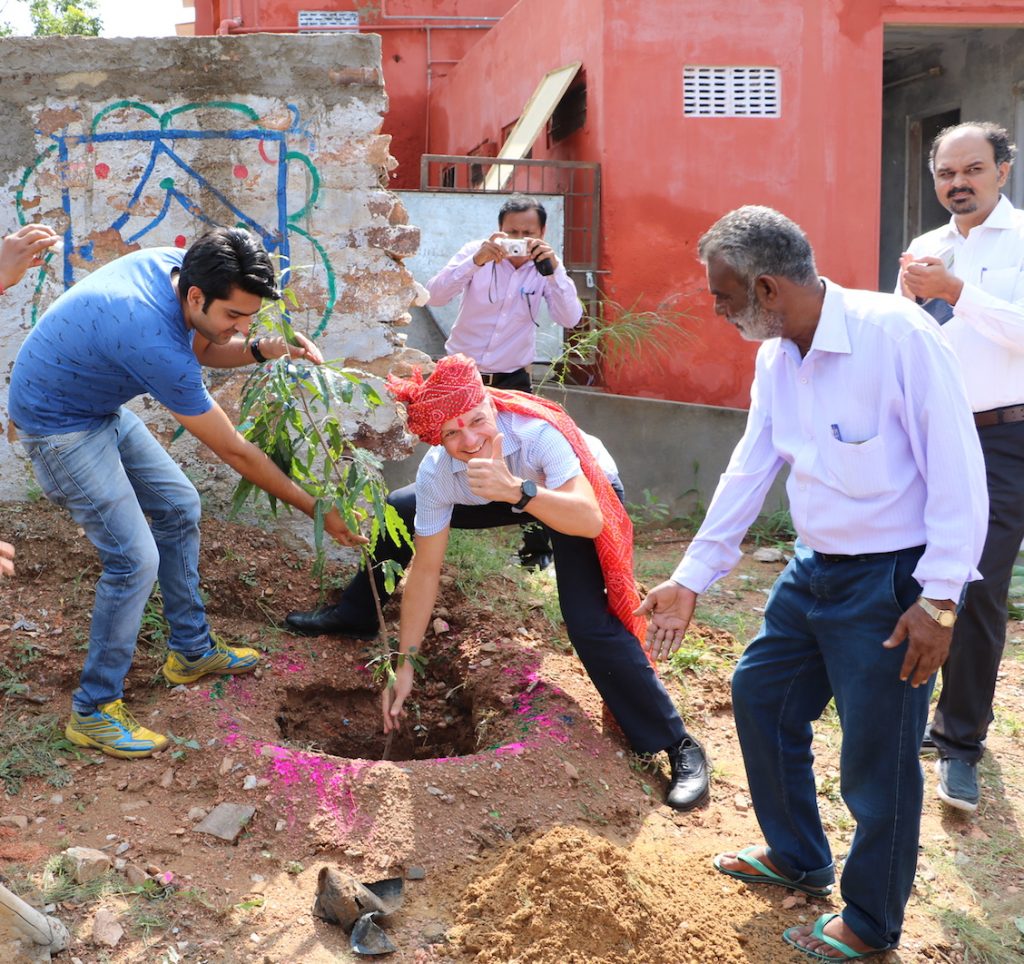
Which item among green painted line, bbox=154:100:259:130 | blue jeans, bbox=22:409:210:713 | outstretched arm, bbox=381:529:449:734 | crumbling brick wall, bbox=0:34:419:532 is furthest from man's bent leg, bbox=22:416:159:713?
green painted line, bbox=154:100:259:130

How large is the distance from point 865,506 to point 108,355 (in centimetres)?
216

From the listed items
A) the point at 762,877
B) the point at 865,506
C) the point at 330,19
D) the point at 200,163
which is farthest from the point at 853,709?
the point at 330,19

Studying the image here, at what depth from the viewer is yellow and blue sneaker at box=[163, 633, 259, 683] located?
3.82m

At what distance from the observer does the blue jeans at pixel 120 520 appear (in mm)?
3342

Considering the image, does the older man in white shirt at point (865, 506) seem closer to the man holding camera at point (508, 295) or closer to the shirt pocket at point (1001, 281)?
the shirt pocket at point (1001, 281)

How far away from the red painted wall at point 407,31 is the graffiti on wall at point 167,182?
728 cm

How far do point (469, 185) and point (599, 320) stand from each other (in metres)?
3.01

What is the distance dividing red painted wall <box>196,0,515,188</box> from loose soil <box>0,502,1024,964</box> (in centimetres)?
862

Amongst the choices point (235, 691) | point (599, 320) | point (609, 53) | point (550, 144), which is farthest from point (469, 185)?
point (235, 691)

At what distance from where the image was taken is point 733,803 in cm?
356

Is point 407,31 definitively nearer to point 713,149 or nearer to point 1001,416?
point 713,149

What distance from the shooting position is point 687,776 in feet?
11.6

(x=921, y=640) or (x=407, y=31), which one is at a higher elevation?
(x=407, y=31)

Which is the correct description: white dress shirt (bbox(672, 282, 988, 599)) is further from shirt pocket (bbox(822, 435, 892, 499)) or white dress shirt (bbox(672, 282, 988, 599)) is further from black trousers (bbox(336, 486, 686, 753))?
black trousers (bbox(336, 486, 686, 753))
